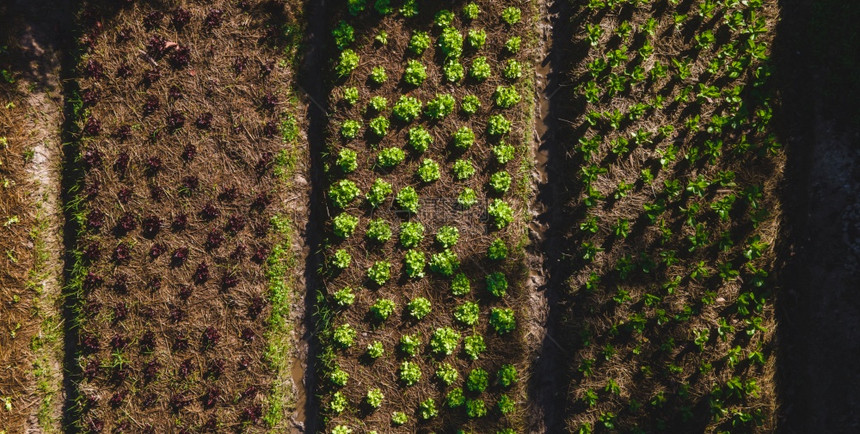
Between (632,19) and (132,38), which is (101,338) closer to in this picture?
(132,38)

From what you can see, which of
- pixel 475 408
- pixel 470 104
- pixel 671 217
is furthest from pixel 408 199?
pixel 671 217

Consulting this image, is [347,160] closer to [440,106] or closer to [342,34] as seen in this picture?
[440,106]

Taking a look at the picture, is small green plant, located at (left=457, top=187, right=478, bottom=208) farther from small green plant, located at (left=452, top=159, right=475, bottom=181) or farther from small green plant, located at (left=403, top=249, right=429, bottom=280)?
small green plant, located at (left=403, top=249, right=429, bottom=280)

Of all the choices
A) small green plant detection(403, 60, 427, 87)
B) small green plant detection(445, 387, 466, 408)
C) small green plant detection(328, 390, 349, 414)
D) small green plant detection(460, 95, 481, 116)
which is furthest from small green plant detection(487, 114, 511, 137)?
small green plant detection(328, 390, 349, 414)

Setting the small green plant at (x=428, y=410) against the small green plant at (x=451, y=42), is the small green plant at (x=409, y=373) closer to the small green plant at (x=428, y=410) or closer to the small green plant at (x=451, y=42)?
the small green plant at (x=428, y=410)

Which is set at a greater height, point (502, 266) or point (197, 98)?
point (197, 98)

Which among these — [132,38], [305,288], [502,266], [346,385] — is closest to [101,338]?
[305,288]

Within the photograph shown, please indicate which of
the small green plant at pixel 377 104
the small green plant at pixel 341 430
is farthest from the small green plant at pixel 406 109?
the small green plant at pixel 341 430
